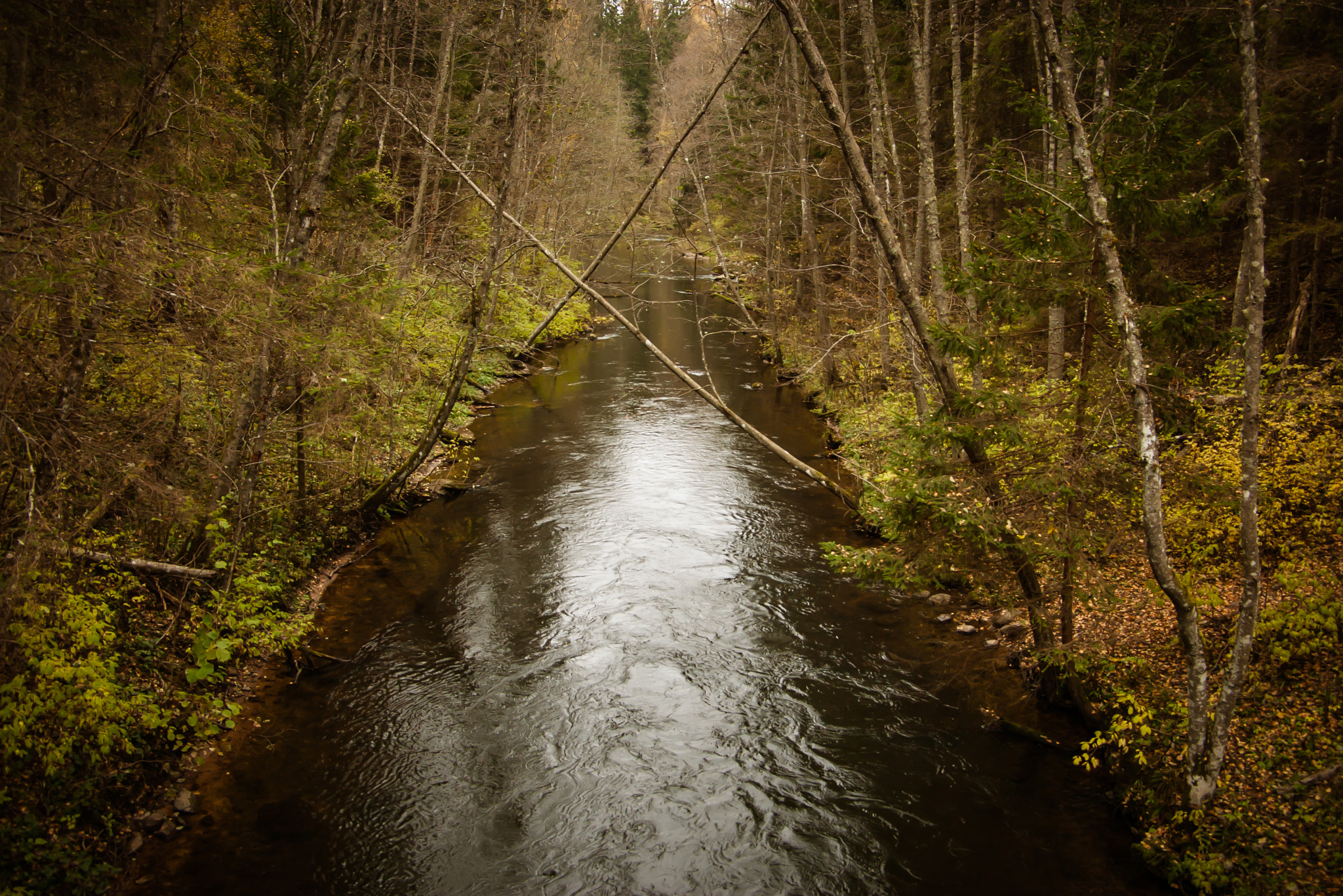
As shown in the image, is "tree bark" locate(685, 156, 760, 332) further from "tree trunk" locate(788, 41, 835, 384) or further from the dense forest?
the dense forest

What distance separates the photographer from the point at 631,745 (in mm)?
8133

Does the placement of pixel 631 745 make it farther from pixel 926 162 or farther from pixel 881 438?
pixel 926 162

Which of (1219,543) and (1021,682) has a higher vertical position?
(1219,543)

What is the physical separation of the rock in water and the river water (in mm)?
155

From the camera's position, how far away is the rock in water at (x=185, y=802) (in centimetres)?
682

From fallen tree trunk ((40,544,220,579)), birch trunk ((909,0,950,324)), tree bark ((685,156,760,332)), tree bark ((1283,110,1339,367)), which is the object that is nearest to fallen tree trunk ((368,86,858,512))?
birch trunk ((909,0,950,324))

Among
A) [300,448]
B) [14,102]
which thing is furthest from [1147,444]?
[300,448]

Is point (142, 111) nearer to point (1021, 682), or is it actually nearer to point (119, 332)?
point (119, 332)

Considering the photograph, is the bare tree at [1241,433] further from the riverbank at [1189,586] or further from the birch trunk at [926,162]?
the birch trunk at [926,162]

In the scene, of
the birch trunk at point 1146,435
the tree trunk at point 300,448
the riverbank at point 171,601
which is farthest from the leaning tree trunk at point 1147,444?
the tree trunk at point 300,448

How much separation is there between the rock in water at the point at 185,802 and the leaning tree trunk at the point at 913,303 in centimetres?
833

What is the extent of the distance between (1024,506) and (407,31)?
22.1 metres

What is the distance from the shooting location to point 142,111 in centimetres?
625

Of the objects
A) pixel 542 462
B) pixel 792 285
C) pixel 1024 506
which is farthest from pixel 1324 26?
pixel 792 285
